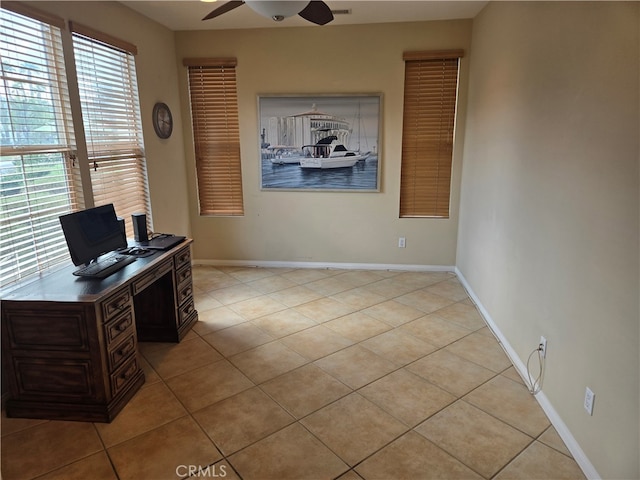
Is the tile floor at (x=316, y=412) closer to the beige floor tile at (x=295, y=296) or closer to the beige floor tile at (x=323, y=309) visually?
the beige floor tile at (x=323, y=309)

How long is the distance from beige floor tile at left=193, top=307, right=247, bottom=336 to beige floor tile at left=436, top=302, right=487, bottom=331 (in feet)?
5.77

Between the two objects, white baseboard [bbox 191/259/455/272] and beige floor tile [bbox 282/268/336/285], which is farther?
white baseboard [bbox 191/259/455/272]

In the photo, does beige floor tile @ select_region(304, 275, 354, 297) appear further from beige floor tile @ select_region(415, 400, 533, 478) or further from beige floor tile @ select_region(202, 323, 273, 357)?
beige floor tile @ select_region(415, 400, 533, 478)

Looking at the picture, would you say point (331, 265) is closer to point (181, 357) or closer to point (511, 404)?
point (181, 357)

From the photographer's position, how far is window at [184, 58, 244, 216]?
15.1 feet

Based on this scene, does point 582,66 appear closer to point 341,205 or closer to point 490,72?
point 490,72

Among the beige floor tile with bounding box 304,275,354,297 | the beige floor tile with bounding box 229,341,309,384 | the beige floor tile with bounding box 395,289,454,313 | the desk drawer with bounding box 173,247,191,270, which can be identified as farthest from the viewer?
the beige floor tile with bounding box 304,275,354,297

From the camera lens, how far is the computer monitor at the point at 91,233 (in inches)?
97.2

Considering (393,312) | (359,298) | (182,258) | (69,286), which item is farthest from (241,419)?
(359,298)

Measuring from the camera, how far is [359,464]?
201cm

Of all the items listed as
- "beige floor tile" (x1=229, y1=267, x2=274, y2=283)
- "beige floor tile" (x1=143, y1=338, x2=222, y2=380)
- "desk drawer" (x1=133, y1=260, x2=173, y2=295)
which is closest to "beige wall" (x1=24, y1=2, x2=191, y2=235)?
"beige floor tile" (x1=229, y1=267, x2=274, y2=283)

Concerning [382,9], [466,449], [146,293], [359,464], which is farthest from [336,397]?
[382,9]

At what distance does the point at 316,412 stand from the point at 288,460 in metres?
0.39

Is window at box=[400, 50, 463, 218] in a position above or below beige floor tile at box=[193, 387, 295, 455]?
above
